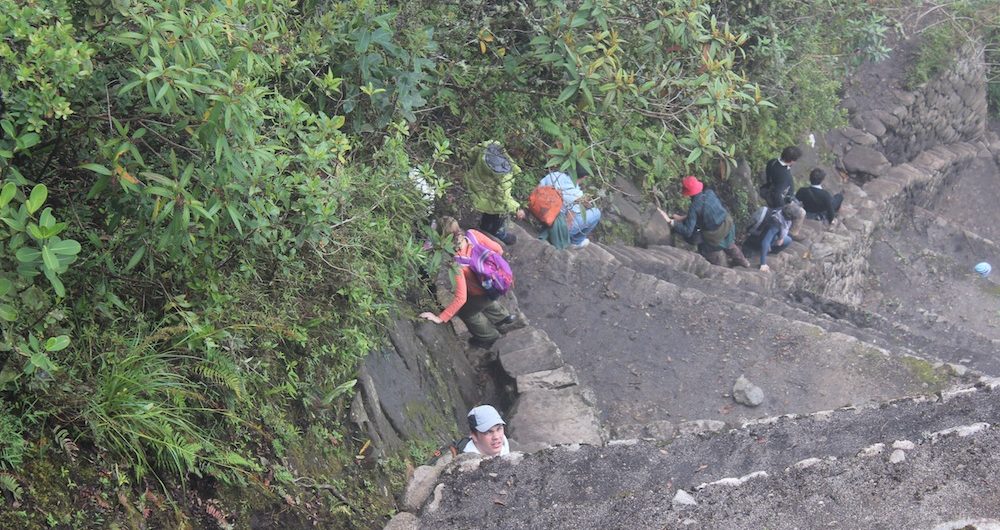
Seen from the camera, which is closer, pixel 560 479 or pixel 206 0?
pixel 206 0

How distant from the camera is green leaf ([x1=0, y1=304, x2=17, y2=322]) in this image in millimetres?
3362

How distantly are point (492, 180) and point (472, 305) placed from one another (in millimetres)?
1016

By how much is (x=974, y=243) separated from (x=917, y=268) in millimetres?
1373

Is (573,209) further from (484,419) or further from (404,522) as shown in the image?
(404,522)

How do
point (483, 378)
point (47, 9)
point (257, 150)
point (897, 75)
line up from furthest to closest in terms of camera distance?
1. point (897, 75)
2. point (483, 378)
3. point (257, 150)
4. point (47, 9)

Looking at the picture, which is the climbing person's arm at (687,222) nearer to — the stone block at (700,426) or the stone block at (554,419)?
the stone block at (700,426)

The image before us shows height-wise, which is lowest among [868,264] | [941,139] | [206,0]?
[868,264]

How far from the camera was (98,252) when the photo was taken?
413 centimetres

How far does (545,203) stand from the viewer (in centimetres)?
880

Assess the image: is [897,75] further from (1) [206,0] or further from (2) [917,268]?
(1) [206,0]

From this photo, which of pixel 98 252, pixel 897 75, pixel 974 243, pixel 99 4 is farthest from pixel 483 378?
pixel 897 75

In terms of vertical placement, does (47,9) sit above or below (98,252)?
above

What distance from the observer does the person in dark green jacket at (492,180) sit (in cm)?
703

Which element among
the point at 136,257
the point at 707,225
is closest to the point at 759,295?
the point at 707,225
